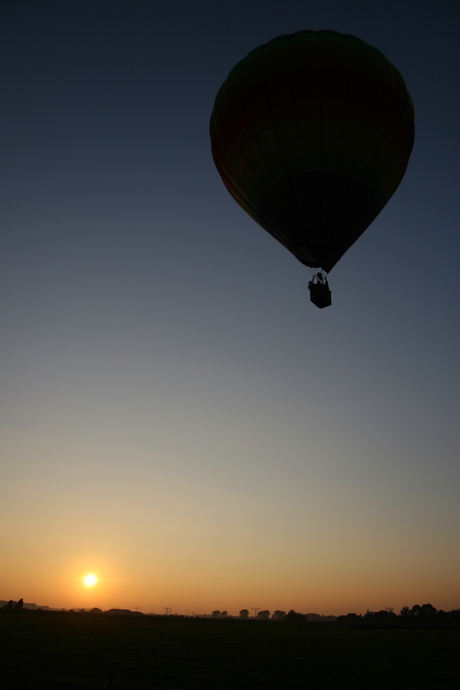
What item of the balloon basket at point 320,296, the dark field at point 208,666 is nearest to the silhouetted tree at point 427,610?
the dark field at point 208,666

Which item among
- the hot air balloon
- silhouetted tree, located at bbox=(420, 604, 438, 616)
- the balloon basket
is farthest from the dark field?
silhouetted tree, located at bbox=(420, 604, 438, 616)

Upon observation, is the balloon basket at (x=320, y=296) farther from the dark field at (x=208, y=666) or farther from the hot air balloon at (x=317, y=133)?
the dark field at (x=208, y=666)

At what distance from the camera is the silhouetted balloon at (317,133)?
2280 cm

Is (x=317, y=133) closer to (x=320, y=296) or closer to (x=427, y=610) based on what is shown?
(x=320, y=296)

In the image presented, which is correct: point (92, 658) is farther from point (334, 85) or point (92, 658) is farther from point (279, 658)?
point (334, 85)

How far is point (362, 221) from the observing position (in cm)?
2505

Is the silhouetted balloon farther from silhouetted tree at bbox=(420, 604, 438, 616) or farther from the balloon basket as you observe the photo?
silhouetted tree at bbox=(420, 604, 438, 616)

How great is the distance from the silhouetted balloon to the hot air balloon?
0.05 meters

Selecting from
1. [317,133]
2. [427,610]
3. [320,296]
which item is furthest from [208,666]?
[427,610]

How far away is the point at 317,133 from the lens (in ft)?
76.0

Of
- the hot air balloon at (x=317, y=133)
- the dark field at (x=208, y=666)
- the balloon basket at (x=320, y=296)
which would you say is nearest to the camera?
the dark field at (x=208, y=666)

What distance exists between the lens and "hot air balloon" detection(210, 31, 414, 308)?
898 inches

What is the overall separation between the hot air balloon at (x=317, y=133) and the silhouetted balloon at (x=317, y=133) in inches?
1.8

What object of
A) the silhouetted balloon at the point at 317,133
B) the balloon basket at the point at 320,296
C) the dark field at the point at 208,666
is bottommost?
the dark field at the point at 208,666
